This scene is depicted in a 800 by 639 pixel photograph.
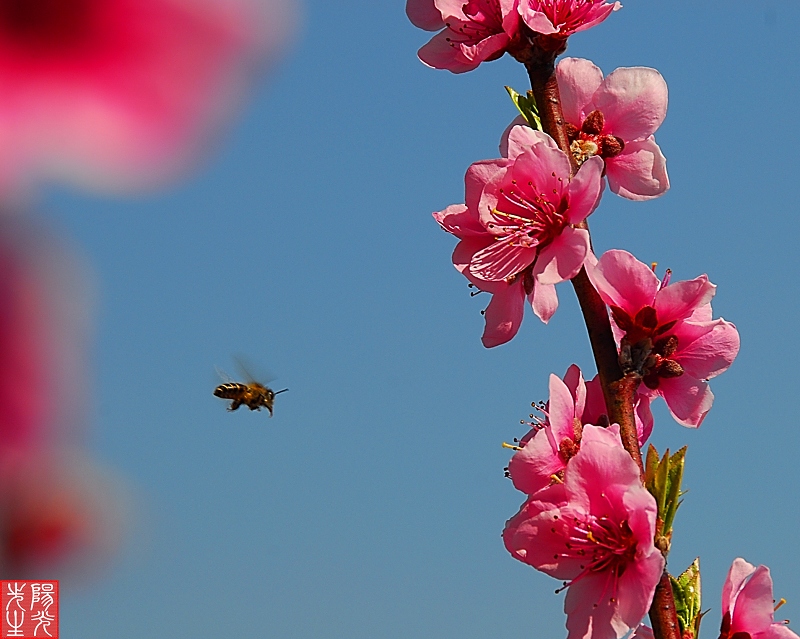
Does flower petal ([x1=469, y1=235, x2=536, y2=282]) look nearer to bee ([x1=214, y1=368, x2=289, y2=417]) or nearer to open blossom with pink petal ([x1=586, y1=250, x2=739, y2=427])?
open blossom with pink petal ([x1=586, y1=250, x2=739, y2=427])

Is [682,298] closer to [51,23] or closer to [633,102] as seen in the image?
[633,102]

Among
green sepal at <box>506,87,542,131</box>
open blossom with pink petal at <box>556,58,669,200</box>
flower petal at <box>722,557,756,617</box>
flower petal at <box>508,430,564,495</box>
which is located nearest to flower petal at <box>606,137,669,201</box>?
open blossom with pink petal at <box>556,58,669,200</box>

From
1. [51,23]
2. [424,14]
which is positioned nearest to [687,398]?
[424,14]

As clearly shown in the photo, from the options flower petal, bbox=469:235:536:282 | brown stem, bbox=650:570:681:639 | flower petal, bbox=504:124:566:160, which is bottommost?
brown stem, bbox=650:570:681:639

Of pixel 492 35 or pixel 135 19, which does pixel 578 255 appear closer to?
pixel 492 35

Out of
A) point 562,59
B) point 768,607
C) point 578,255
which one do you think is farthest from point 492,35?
point 768,607

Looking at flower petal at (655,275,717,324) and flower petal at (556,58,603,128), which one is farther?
flower petal at (556,58,603,128)

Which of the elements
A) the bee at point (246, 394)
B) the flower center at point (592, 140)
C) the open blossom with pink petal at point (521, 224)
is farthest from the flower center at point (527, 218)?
the bee at point (246, 394)
